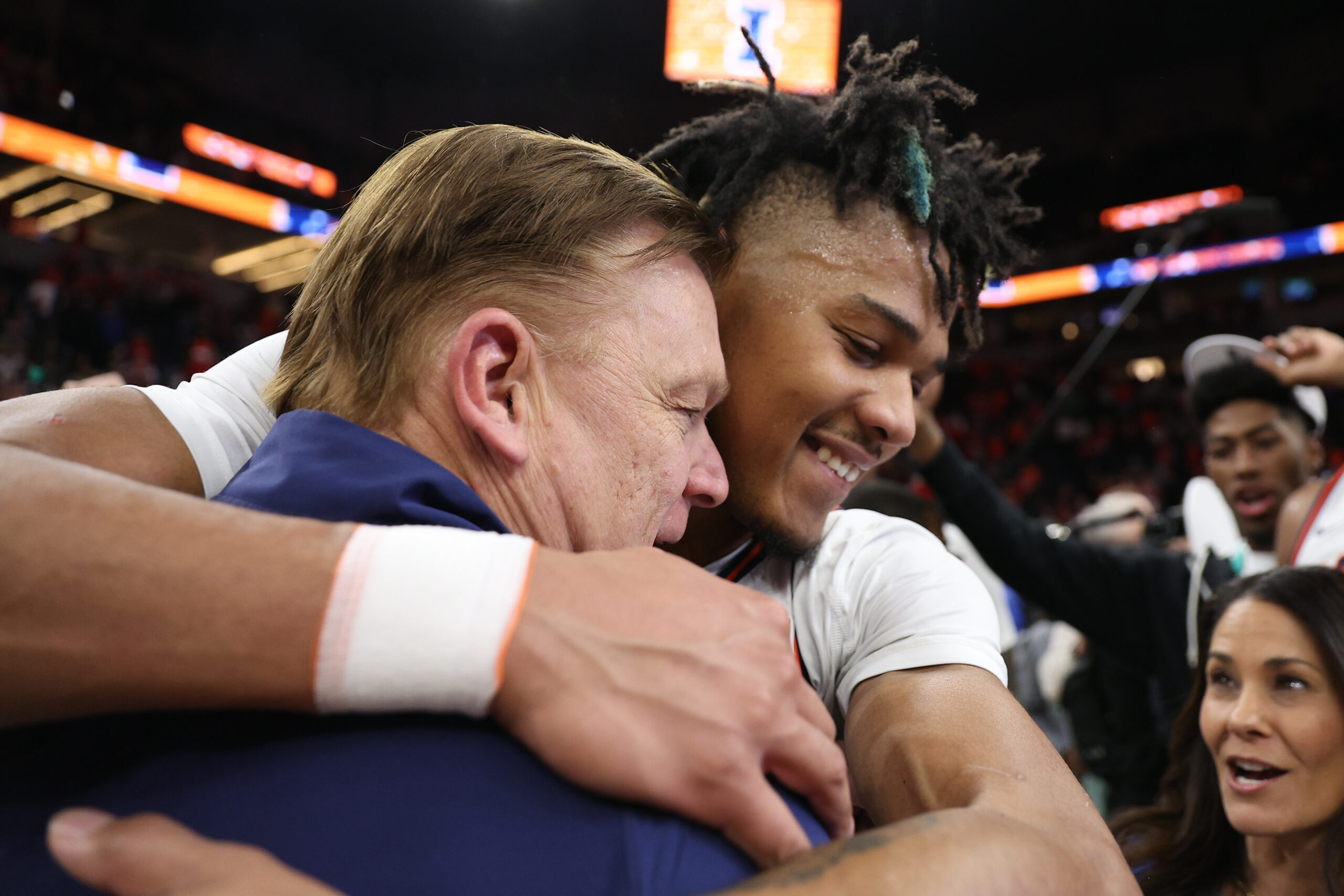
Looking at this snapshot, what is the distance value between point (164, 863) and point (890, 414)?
4.03 feet

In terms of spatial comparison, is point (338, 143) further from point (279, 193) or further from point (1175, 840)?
point (1175, 840)

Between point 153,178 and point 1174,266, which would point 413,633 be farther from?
point 1174,266

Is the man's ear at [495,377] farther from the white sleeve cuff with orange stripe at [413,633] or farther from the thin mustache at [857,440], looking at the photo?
the thin mustache at [857,440]

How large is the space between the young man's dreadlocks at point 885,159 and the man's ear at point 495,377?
857 mm

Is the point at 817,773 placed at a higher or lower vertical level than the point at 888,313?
lower

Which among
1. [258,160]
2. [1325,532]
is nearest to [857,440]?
[1325,532]

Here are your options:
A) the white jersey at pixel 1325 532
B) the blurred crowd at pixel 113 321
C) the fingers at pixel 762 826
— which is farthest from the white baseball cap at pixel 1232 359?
the blurred crowd at pixel 113 321

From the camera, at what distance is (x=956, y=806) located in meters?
0.97

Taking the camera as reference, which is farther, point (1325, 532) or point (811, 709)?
point (1325, 532)

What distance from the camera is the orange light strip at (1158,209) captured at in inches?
611

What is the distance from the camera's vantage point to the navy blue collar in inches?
30.6

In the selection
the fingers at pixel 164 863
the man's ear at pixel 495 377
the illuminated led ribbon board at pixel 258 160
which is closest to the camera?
the fingers at pixel 164 863

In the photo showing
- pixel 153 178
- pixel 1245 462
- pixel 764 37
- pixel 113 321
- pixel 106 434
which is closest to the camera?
pixel 106 434

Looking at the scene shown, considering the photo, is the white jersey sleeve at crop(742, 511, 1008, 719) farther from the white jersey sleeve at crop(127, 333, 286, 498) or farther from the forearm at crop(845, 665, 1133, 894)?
the white jersey sleeve at crop(127, 333, 286, 498)
